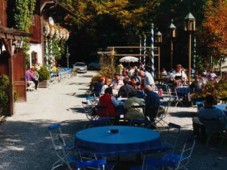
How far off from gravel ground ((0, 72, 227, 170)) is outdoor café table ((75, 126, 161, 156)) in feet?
2.70

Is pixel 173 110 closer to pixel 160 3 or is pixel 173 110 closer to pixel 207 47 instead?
pixel 207 47

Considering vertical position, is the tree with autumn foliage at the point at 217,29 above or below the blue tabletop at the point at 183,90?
above

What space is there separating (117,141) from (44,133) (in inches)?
196

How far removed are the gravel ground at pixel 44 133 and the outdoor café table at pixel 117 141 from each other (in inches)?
32.4

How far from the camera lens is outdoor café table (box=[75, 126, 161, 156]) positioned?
751 cm

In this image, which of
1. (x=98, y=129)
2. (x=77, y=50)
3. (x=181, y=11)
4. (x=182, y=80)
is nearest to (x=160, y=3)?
(x=181, y=11)

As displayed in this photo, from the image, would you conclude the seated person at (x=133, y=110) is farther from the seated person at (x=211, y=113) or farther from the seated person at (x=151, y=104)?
the seated person at (x=211, y=113)

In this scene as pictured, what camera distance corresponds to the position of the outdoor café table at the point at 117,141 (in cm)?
751

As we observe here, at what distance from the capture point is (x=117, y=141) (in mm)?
7652

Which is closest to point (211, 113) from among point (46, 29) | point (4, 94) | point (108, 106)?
point (108, 106)

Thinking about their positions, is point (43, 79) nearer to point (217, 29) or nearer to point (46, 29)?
point (46, 29)

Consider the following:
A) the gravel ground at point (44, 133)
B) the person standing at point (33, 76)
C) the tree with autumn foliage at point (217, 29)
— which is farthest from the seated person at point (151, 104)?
the tree with autumn foliage at point (217, 29)

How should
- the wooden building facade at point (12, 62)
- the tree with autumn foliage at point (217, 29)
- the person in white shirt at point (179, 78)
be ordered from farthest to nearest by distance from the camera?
the tree with autumn foliage at point (217, 29) < the person in white shirt at point (179, 78) < the wooden building facade at point (12, 62)

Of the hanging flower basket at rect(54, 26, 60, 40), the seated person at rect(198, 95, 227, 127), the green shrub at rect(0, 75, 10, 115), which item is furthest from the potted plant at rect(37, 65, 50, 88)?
A: the seated person at rect(198, 95, 227, 127)
